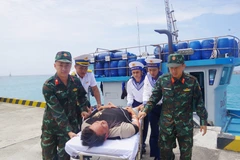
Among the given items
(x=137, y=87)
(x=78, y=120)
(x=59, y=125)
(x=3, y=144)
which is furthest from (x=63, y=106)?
(x=3, y=144)

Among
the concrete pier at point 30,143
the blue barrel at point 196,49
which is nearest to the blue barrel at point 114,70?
the blue barrel at point 196,49

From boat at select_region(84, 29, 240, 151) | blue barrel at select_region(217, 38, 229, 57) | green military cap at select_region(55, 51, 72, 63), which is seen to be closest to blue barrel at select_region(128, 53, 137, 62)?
boat at select_region(84, 29, 240, 151)

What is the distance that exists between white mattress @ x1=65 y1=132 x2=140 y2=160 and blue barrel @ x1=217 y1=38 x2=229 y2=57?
492 centimetres

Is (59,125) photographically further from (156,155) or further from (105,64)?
(105,64)

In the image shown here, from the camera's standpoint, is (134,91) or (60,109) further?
(134,91)

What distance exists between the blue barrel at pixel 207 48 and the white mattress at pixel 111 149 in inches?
188

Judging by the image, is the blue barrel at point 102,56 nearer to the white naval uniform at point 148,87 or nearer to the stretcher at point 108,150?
the white naval uniform at point 148,87

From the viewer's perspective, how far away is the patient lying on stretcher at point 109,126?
2.01 metres

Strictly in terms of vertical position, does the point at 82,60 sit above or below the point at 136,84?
above

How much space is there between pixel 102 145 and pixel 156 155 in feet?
4.41

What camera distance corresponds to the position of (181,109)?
241 centimetres

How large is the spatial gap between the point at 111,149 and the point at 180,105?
3.33ft

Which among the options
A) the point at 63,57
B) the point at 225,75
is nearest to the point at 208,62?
the point at 225,75

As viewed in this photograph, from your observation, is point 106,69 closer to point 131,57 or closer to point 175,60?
point 131,57
